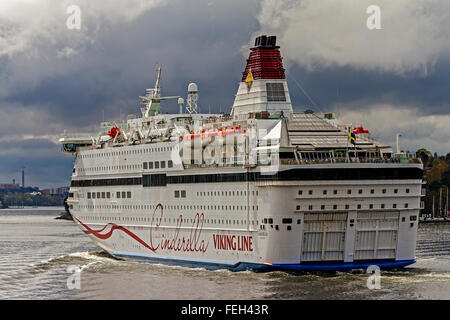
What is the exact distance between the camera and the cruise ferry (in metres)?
44.7

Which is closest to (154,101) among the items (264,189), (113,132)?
(113,132)

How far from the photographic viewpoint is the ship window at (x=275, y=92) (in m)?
53.0

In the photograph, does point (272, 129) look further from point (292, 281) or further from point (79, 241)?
point (79, 241)

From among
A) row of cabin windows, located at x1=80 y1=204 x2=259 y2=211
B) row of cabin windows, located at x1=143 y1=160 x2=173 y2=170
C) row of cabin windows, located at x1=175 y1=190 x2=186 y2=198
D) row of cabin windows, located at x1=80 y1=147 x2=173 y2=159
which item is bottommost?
row of cabin windows, located at x1=80 y1=204 x2=259 y2=211

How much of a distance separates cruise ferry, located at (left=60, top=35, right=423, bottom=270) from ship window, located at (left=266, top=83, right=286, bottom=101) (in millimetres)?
72

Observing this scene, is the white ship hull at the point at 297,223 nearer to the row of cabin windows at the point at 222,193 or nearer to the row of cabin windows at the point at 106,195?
the row of cabin windows at the point at 222,193

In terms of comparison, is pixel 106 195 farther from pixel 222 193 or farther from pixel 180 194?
pixel 222 193

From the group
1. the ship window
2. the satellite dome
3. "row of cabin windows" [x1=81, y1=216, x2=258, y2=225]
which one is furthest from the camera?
the satellite dome

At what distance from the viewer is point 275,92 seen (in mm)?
53156

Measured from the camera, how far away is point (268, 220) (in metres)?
45.0

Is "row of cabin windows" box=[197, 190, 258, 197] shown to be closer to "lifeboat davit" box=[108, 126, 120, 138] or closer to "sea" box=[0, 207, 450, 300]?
"sea" box=[0, 207, 450, 300]

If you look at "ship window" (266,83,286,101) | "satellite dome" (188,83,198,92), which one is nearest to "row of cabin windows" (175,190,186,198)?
"ship window" (266,83,286,101)

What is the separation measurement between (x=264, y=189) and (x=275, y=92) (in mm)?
9574
